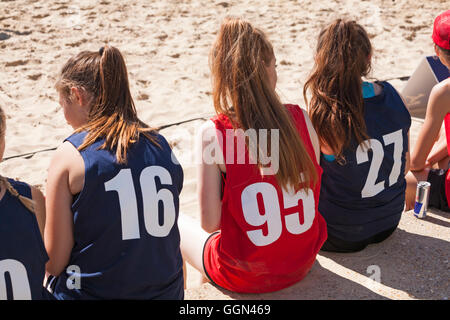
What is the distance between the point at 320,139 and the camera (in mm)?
2199

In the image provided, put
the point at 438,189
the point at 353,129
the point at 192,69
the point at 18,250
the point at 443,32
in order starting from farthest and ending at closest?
the point at 192,69 → the point at 438,189 → the point at 443,32 → the point at 353,129 → the point at 18,250

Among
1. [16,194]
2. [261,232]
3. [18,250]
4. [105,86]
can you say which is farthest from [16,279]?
[261,232]

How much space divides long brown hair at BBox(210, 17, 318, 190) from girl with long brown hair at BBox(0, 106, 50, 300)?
732mm

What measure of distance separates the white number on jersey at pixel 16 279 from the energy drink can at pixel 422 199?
5.94ft

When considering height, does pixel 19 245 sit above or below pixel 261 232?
above

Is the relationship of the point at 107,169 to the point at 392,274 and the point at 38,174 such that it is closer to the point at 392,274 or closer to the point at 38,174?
the point at 392,274

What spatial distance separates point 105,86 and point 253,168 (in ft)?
1.82

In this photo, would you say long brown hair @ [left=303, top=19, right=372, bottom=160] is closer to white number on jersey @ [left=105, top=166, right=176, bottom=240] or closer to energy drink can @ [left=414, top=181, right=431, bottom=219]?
energy drink can @ [left=414, top=181, right=431, bottom=219]

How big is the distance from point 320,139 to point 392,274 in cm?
63

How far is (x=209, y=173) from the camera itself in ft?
6.11

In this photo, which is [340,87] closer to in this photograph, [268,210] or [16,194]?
[268,210]

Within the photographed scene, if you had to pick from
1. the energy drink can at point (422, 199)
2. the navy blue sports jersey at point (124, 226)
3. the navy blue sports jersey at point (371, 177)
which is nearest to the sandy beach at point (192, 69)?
the energy drink can at point (422, 199)

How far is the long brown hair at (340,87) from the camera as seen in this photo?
2.14 metres
